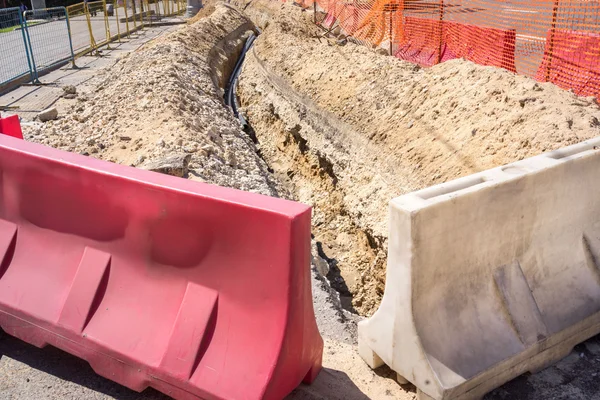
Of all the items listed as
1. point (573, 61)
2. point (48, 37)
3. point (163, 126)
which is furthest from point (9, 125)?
point (48, 37)

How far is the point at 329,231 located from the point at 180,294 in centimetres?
523

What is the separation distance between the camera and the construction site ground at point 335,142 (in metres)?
3.59

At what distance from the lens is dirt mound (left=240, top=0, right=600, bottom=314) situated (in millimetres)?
6805

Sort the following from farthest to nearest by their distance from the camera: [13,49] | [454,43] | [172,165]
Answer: [13,49] < [454,43] < [172,165]

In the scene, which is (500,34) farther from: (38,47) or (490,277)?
(38,47)

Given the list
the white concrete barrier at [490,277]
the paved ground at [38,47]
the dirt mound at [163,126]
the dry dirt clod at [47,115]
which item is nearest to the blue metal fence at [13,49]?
the paved ground at [38,47]

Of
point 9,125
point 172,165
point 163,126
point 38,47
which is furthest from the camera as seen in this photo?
point 38,47

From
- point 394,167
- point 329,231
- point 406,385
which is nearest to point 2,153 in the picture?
point 406,385

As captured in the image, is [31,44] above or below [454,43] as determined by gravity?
below

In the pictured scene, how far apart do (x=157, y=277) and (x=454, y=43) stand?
9.46 m

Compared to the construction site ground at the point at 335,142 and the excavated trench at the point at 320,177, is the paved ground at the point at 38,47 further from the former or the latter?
the excavated trench at the point at 320,177

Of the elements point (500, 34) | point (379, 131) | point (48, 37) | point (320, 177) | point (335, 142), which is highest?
point (500, 34)

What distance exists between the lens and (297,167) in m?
10.5

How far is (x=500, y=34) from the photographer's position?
9.73 metres
